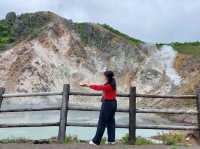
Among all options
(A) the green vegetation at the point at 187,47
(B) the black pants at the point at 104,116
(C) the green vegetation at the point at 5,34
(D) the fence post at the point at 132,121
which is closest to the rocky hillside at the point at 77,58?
(C) the green vegetation at the point at 5,34

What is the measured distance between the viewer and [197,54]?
58.4 metres

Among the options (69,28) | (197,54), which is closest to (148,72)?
(197,54)

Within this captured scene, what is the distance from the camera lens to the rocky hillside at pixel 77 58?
5441cm

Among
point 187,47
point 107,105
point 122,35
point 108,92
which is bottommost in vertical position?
point 107,105

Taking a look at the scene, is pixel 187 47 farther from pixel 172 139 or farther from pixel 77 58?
pixel 172 139

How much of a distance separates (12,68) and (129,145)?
4034cm

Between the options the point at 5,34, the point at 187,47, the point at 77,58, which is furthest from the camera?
the point at 187,47

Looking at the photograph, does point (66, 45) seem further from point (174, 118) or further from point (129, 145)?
point (129, 145)

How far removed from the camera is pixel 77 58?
58.2 m

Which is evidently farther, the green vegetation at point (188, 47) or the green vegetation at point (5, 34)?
the green vegetation at point (188, 47)

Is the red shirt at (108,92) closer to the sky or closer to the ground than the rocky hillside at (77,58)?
closer to the ground

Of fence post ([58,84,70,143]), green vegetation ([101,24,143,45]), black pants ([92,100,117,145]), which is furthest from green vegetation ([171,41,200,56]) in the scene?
black pants ([92,100,117,145])

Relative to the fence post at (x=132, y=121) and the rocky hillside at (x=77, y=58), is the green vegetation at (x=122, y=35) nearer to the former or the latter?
the rocky hillside at (x=77, y=58)

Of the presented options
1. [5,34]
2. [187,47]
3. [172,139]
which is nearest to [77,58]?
[5,34]
